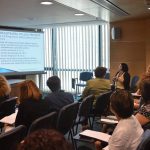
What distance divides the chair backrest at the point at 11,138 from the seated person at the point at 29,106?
26.2 inches

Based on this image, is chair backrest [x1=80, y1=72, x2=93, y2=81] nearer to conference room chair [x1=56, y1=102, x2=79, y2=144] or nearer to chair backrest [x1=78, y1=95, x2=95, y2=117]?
chair backrest [x1=78, y1=95, x2=95, y2=117]

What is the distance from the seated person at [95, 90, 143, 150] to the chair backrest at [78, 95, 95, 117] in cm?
165

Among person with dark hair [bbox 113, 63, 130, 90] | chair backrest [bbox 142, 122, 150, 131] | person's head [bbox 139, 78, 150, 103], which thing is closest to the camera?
chair backrest [bbox 142, 122, 150, 131]

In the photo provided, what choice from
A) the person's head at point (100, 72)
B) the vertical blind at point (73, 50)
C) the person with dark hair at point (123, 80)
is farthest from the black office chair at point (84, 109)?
the vertical blind at point (73, 50)

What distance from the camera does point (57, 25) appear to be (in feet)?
31.6

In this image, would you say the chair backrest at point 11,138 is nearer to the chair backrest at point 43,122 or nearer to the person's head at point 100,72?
the chair backrest at point 43,122

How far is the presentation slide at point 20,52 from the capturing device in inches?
259

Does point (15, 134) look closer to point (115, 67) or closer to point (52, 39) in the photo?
point (115, 67)

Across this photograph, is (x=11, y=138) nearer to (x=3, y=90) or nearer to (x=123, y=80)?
(x=3, y=90)

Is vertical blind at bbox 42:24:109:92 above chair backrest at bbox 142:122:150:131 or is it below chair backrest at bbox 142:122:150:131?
above

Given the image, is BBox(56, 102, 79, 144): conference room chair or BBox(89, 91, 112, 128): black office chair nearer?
BBox(56, 102, 79, 144): conference room chair

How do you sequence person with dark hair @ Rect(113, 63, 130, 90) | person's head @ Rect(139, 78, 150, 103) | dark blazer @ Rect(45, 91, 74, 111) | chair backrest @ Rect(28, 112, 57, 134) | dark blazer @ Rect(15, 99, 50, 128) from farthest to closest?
person with dark hair @ Rect(113, 63, 130, 90), dark blazer @ Rect(45, 91, 74, 111), dark blazer @ Rect(15, 99, 50, 128), person's head @ Rect(139, 78, 150, 103), chair backrest @ Rect(28, 112, 57, 134)

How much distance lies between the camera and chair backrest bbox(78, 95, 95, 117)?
413 cm

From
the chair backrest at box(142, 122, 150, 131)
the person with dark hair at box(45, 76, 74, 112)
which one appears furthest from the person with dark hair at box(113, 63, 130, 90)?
the chair backrest at box(142, 122, 150, 131)
